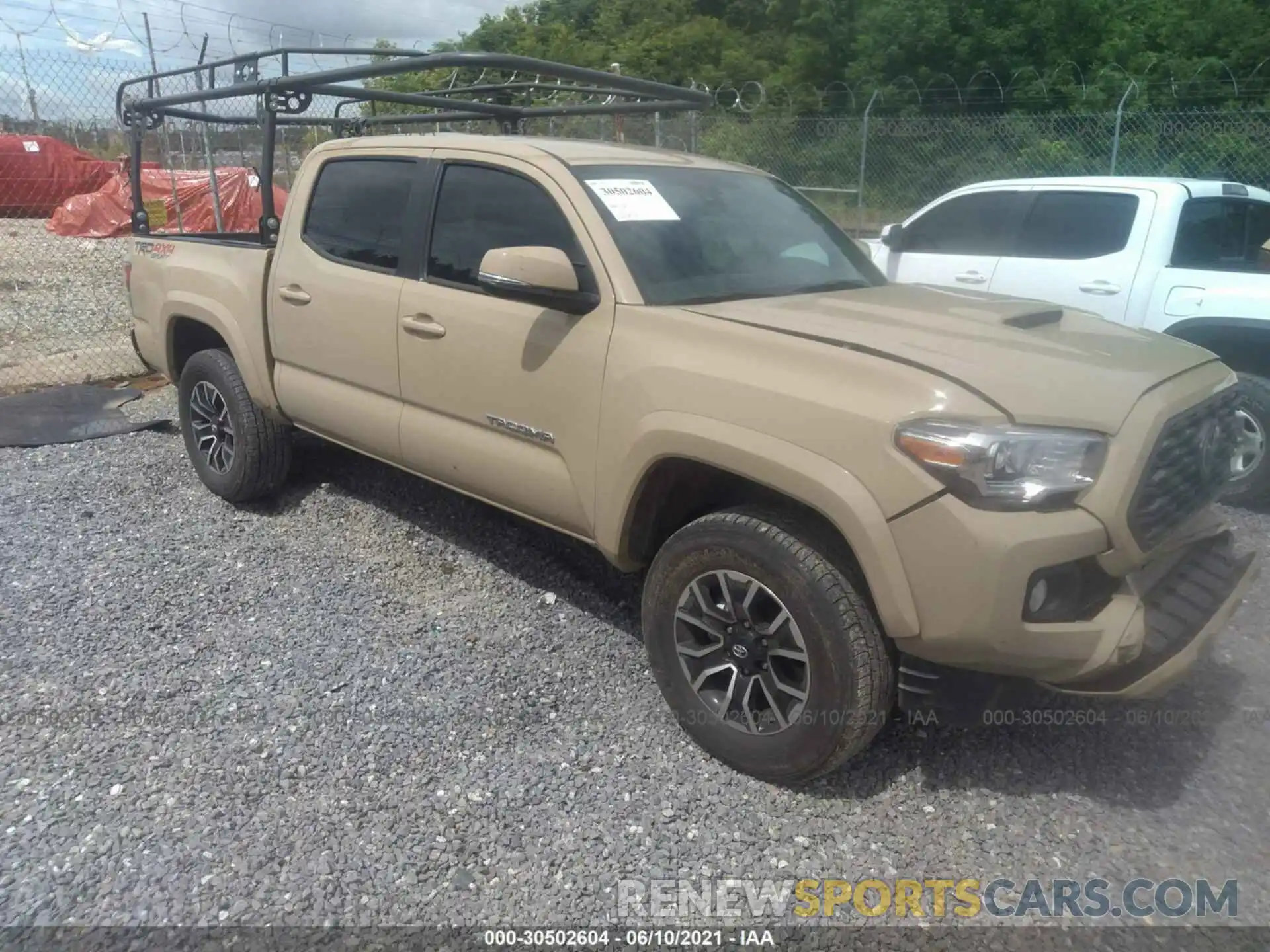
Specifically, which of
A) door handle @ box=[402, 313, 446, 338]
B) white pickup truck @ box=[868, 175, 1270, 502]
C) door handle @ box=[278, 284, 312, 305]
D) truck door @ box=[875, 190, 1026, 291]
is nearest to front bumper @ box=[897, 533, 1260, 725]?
door handle @ box=[402, 313, 446, 338]

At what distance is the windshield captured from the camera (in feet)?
11.5

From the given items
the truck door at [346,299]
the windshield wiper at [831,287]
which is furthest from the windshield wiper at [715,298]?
the truck door at [346,299]

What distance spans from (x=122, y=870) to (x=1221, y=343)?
18.8 ft

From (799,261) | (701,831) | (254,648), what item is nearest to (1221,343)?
(799,261)

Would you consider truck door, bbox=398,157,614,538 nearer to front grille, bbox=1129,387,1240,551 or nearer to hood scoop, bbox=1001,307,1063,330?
Answer: hood scoop, bbox=1001,307,1063,330

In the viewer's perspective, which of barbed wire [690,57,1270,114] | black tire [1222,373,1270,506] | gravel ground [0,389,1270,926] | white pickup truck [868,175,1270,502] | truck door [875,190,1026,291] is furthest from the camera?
barbed wire [690,57,1270,114]

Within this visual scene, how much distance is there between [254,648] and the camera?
3.86 meters

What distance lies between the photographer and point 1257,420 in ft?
17.5

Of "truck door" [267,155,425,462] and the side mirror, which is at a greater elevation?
the side mirror

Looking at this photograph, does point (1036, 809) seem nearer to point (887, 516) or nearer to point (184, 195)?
point (887, 516)

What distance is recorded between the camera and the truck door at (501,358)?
342 cm

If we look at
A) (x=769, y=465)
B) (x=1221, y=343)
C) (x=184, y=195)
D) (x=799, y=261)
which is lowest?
(x=184, y=195)

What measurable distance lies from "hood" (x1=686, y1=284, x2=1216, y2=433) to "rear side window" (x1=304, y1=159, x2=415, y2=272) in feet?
5.27

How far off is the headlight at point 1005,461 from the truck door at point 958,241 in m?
4.12
